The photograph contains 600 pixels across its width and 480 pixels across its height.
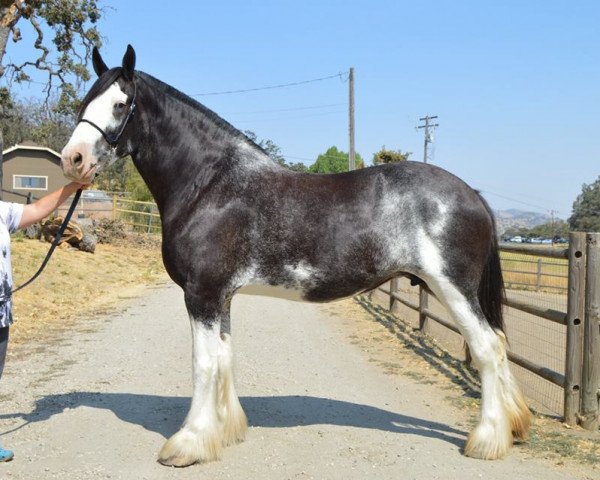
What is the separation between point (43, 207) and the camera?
3.78 m

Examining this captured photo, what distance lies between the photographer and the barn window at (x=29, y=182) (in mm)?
32594

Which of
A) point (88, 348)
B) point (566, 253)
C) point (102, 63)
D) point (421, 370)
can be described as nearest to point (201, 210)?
point (102, 63)

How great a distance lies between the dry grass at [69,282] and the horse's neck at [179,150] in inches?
Answer: 178

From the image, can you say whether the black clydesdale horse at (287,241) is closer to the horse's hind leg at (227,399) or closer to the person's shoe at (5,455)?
the horse's hind leg at (227,399)

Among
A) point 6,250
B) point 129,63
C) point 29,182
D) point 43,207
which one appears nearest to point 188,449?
point 6,250

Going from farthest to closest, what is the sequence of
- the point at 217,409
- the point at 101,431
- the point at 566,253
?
the point at 566,253
the point at 101,431
the point at 217,409

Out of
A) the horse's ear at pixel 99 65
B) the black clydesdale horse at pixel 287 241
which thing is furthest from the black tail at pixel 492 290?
the horse's ear at pixel 99 65

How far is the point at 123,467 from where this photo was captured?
3.62 metres

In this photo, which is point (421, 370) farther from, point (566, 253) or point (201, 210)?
point (201, 210)

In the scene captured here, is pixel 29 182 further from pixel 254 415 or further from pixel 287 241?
pixel 287 241

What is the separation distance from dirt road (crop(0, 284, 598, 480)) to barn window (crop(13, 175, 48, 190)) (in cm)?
2781

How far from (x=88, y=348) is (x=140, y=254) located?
493 inches

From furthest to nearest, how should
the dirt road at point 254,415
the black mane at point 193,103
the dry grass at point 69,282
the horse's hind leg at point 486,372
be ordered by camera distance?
the dry grass at point 69,282, the black mane at point 193,103, the horse's hind leg at point 486,372, the dirt road at point 254,415

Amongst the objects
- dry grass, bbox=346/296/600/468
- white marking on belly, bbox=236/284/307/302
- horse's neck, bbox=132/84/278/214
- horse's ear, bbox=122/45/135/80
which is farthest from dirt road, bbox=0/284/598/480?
horse's ear, bbox=122/45/135/80
